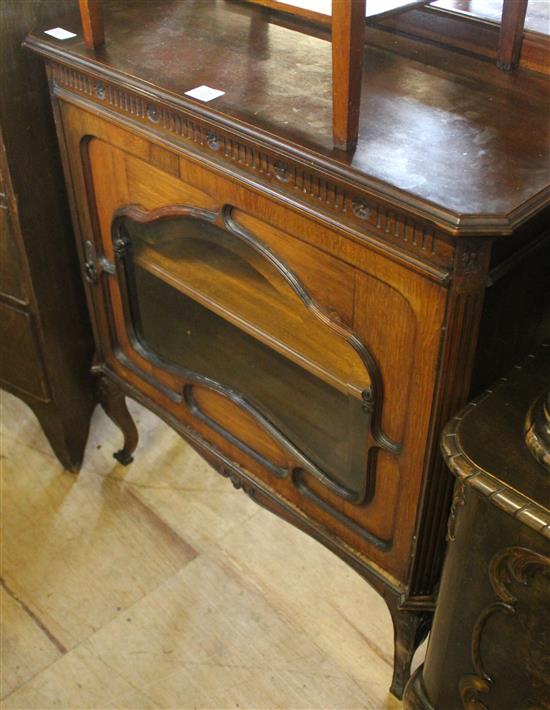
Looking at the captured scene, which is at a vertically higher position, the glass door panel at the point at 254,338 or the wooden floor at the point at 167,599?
the glass door panel at the point at 254,338

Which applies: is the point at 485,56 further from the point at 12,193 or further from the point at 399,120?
the point at 12,193

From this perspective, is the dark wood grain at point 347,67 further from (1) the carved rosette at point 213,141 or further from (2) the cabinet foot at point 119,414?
(2) the cabinet foot at point 119,414

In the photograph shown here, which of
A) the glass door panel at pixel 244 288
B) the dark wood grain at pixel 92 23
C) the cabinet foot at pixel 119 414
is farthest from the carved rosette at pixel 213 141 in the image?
the cabinet foot at pixel 119 414

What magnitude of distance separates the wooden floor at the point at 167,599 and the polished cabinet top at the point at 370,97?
0.73 m

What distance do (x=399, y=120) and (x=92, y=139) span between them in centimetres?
43

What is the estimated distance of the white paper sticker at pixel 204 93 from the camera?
0.89m

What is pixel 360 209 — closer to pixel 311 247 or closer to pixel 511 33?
pixel 311 247

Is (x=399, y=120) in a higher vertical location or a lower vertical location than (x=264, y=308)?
higher

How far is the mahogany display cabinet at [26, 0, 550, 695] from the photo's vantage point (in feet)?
2.53

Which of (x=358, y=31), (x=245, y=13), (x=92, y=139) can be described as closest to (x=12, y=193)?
(x=92, y=139)

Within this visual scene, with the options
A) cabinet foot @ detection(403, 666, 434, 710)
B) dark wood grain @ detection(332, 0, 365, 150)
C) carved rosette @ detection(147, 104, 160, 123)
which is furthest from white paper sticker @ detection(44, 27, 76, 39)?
cabinet foot @ detection(403, 666, 434, 710)

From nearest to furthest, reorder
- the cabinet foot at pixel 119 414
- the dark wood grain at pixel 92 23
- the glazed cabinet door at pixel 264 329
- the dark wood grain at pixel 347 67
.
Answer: the dark wood grain at pixel 347 67 < the glazed cabinet door at pixel 264 329 < the dark wood grain at pixel 92 23 < the cabinet foot at pixel 119 414

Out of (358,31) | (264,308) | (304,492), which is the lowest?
(304,492)

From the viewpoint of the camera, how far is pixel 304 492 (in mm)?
1072
